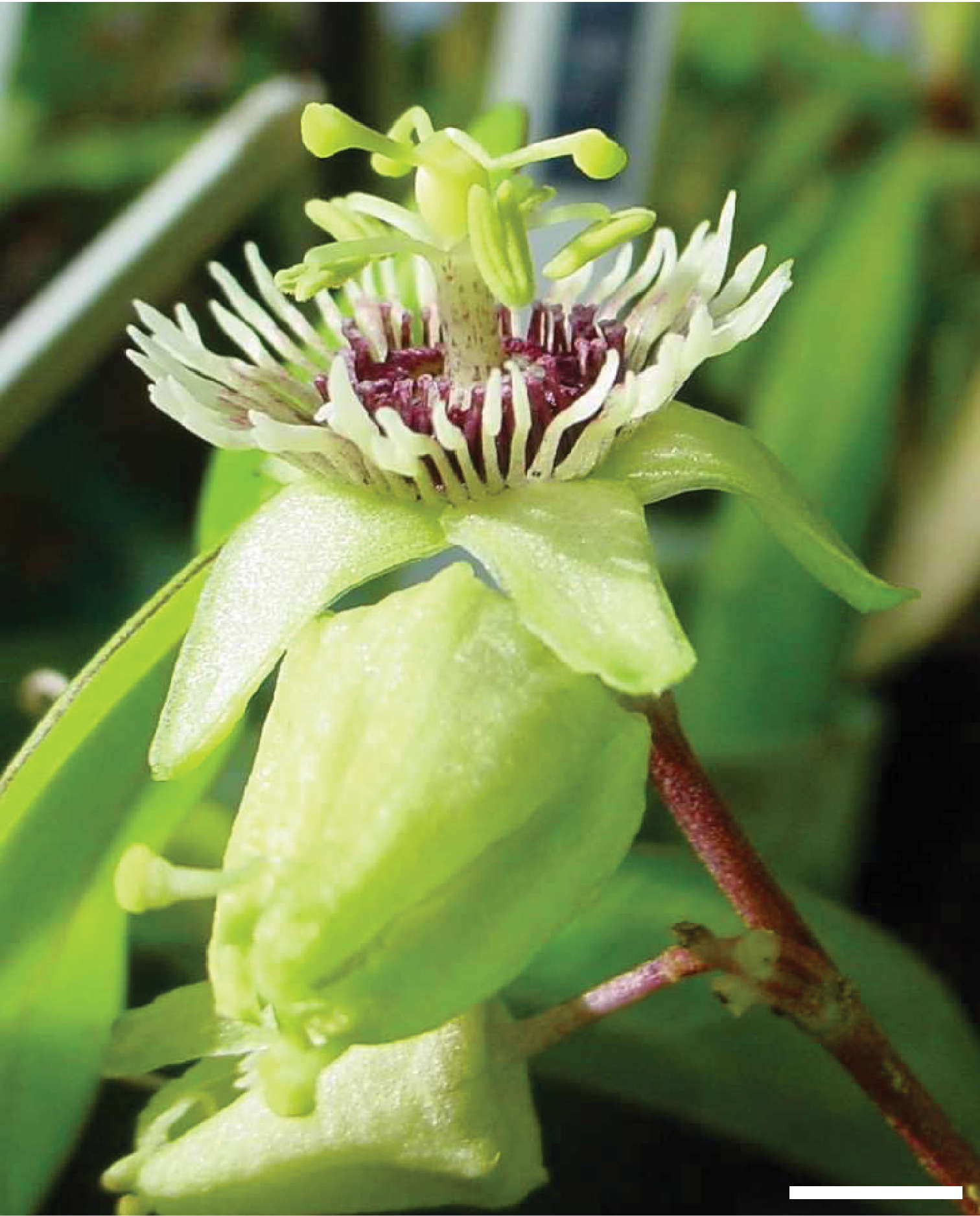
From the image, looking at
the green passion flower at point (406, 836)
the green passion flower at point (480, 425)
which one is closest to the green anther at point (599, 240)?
the green passion flower at point (480, 425)

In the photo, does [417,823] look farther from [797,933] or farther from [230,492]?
[230,492]

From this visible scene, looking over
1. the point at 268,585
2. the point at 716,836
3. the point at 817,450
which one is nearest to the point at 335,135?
the point at 268,585

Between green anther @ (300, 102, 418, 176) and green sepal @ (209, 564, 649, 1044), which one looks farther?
green anther @ (300, 102, 418, 176)

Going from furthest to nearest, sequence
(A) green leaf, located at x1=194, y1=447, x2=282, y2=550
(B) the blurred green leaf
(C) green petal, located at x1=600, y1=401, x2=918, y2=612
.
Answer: (B) the blurred green leaf → (A) green leaf, located at x1=194, y1=447, x2=282, y2=550 → (C) green petal, located at x1=600, y1=401, x2=918, y2=612

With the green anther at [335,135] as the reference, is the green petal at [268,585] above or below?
below

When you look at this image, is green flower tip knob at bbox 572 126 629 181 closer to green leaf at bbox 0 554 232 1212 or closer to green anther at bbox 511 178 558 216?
green anther at bbox 511 178 558 216

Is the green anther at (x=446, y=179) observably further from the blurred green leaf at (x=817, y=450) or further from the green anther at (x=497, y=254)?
the blurred green leaf at (x=817, y=450)

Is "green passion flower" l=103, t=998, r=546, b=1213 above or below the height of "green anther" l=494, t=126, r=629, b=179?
below

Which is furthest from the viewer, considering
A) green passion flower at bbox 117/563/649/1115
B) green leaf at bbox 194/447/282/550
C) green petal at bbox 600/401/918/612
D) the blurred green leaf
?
the blurred green leaf

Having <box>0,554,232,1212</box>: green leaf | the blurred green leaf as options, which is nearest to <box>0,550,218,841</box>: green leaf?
<box>0,554,232,1212</box>: green leaf
